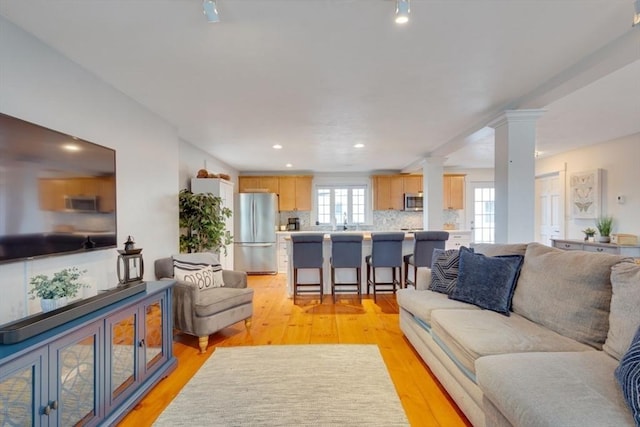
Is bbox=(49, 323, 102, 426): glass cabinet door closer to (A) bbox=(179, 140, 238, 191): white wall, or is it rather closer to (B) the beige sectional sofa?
(B) the beige sectional sofa

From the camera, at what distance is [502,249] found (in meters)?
2.59

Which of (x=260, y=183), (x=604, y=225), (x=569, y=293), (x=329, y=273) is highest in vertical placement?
(x=260, y=183)

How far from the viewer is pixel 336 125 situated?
149 inches

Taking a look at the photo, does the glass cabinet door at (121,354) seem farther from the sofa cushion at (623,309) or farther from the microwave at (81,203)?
the sofa cushion at (623,309)

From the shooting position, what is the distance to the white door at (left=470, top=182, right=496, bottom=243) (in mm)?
7527

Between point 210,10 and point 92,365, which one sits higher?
point 210,10

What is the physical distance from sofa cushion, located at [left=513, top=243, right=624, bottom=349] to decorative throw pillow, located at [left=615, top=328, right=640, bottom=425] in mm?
484

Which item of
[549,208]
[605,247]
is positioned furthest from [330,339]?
[549,208]

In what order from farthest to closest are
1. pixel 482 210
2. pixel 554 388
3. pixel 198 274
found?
pixel 482 210, pixel 198 274, pixel 554 388

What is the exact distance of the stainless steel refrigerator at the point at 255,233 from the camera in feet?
21.0

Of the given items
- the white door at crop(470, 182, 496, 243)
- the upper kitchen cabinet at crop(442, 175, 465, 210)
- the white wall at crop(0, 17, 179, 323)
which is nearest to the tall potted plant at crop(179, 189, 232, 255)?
the white wall at crop(0, 17, 179, 323)

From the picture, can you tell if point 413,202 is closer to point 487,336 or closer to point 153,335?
point 487,336

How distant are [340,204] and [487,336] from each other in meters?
6.01

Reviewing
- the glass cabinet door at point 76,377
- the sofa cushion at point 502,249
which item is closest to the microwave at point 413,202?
the sofa cushion at point 502,249
